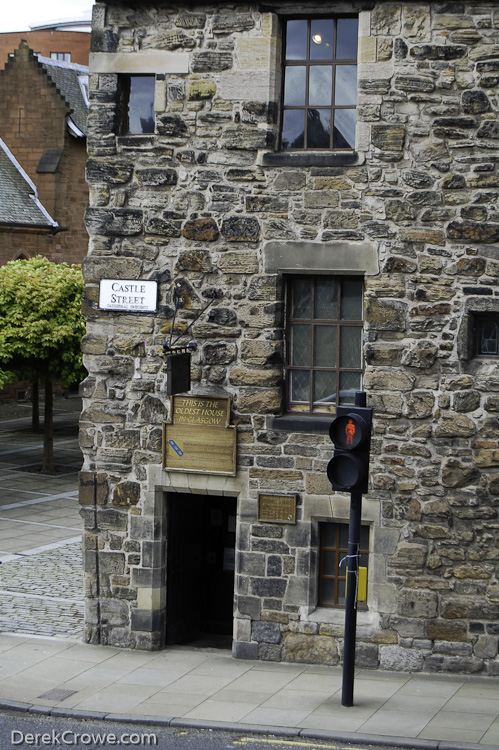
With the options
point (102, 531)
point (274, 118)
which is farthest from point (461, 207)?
point (102, 531)

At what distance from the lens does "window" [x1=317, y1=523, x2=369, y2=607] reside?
12.0 m

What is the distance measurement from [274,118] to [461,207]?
2448mm

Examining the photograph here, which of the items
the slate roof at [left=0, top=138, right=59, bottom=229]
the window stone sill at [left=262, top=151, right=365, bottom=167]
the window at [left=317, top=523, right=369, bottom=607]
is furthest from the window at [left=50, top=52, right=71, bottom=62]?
the window at [left=317, top=523, right=369, bottom=607]

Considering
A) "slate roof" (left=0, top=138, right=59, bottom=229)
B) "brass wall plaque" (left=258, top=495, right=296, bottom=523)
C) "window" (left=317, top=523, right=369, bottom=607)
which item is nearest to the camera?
"brass wall plaque" (left=258, top=495, right=296, bottom=523)

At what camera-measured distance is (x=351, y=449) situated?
994cm

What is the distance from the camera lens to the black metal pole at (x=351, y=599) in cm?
1007

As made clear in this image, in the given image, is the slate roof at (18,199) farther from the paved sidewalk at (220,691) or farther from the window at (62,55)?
the window at (62,55)

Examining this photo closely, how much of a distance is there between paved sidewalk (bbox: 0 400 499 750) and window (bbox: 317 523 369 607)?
0.84 metres

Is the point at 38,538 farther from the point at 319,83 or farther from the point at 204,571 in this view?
the point at 319,83

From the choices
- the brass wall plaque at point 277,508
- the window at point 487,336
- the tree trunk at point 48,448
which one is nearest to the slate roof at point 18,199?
the tree trunk at point 48,448

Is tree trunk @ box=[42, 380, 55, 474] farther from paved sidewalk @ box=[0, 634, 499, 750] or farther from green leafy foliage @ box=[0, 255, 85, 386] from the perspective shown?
paved sidewalk @ box=[0, 634, 499, 750]

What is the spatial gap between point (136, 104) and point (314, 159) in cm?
242

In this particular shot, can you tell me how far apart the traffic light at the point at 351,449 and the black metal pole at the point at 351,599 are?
0.62 ft

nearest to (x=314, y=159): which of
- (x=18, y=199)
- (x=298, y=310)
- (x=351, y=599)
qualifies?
(x=298, y=310)
